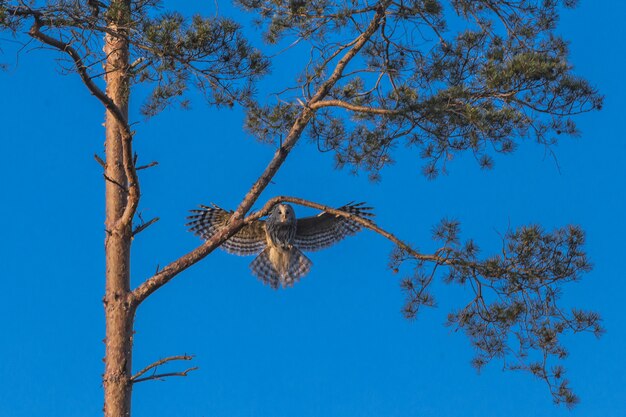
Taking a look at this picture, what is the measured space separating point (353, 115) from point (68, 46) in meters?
2.50

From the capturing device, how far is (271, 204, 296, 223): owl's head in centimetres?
820

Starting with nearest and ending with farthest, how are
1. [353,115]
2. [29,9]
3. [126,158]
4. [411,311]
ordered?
[29,9] → [126,158] → [411,311] → [353,115]

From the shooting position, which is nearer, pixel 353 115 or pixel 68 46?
pixel 68 46

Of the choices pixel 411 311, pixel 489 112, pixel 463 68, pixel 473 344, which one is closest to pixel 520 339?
pixel 473 344

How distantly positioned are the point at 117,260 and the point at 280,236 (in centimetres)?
241

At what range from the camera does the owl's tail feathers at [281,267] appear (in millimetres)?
8797

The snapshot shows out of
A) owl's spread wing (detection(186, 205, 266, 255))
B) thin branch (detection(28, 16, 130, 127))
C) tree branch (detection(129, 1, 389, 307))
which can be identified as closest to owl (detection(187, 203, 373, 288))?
owl's spread wing (detection(186, 205, 266, 255))

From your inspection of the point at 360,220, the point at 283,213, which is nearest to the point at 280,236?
the point at 283,213

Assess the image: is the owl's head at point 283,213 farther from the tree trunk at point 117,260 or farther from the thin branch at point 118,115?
the thin branch at point 118,115

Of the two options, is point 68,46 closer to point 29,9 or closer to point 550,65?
point 29,9

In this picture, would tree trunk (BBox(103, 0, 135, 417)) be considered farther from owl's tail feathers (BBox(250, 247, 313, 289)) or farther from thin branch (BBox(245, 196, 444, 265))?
owl's tail feathers (BBox(250, 247, 313, 289))

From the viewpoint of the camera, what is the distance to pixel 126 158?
5797 mm

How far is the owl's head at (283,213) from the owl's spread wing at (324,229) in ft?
0.60

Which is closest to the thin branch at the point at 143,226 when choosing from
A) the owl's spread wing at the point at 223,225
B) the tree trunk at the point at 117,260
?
the tree trunk at the point at 117,260
